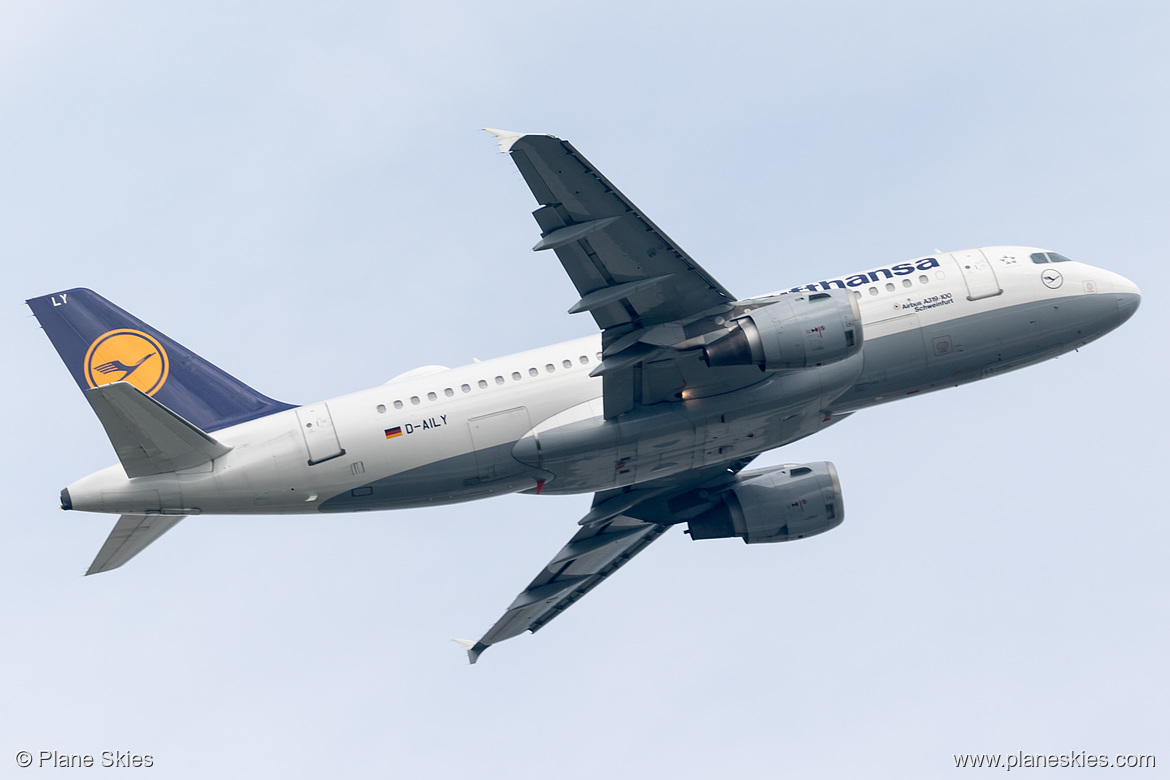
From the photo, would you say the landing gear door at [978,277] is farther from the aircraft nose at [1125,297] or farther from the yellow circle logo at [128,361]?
the yellow circle logo at [128,361]

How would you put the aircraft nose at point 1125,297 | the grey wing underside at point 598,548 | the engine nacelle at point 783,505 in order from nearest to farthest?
1. the aircraft nose at point 1125,297
2. the engine nacelle at point 783,505
3. the grey wing underside at point 598,548

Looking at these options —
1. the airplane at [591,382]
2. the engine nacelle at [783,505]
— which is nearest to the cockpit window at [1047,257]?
the airplane at [591,382]

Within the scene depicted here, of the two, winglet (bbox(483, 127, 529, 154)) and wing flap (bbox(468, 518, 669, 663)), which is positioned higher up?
winglet (bbox(483, 127, 529, 154))

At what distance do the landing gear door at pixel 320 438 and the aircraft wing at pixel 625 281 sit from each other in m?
7.56

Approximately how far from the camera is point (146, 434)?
3181 cm

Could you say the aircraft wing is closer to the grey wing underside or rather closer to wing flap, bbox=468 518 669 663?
the grey wing underside

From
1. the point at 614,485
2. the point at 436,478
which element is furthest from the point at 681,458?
the point at 436,478

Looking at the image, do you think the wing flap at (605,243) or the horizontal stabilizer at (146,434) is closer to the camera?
the wing flap at (605,243)

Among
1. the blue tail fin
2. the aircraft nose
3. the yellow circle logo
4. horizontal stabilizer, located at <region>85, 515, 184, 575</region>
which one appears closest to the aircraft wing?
the blue tail fin

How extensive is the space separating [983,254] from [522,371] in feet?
48.3

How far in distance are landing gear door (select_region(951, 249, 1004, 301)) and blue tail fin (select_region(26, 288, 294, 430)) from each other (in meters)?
20.5

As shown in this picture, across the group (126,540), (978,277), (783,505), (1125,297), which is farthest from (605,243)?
(1125,297)

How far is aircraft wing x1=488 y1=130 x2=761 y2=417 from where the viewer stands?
2917 centimetres

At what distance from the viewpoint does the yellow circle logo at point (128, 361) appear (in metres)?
35.3
